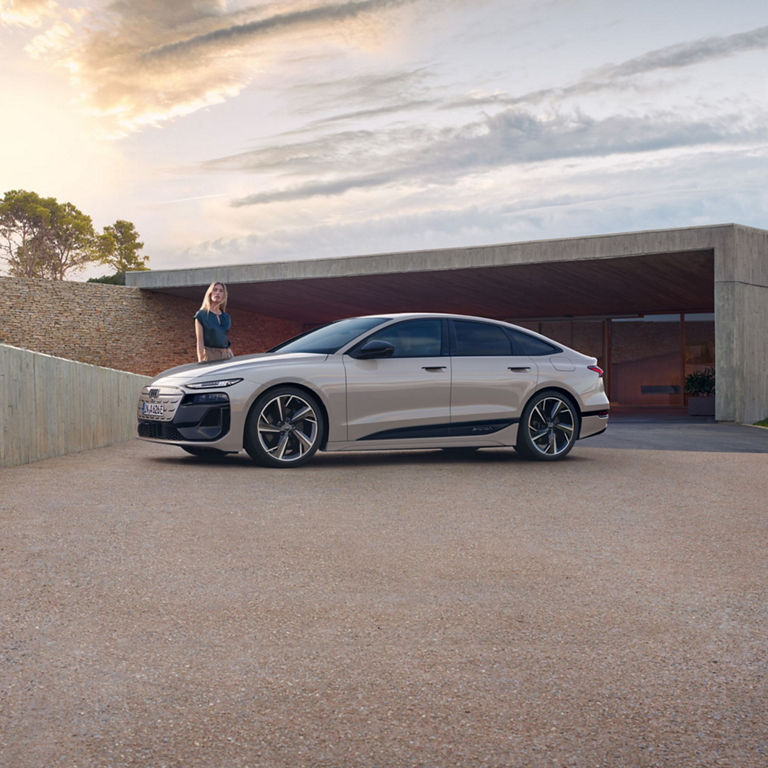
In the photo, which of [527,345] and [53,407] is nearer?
[527,345]

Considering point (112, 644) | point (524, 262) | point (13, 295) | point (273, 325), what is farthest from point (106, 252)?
point (112, 644)

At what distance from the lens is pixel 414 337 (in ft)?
32.8

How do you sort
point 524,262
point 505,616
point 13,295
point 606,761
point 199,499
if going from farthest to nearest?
1. point 13,295
2. point 524,262
3. point 199,499
4. point 505,616
5. point 606,761

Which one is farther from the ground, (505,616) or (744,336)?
(744,336)

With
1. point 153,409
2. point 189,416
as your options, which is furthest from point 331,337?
point 153,409

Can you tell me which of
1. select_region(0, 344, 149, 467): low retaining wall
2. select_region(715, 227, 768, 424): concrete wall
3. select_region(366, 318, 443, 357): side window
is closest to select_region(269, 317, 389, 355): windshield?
select_region(366, 318, 443, 357): side window

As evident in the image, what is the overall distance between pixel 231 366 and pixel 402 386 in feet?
5.67

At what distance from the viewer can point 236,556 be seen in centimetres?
535

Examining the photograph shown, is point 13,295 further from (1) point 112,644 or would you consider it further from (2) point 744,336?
(1) point 112,644

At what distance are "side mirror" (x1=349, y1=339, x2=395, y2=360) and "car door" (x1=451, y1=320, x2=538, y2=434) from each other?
867 mm

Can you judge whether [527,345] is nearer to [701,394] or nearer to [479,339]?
[479,339]

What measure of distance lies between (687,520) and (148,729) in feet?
15.8

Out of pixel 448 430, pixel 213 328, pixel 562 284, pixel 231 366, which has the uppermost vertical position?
pixel 562 284

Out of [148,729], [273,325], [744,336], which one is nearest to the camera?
[148,729]
